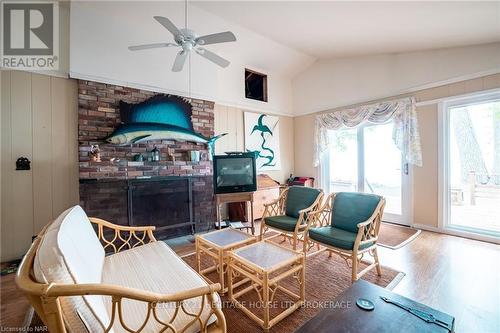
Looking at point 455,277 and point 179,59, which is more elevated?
point 179,59

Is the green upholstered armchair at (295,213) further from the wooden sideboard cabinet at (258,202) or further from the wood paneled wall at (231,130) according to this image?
the wood paneled wall at (231,130)

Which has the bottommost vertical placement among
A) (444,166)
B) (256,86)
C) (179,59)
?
(444,166)

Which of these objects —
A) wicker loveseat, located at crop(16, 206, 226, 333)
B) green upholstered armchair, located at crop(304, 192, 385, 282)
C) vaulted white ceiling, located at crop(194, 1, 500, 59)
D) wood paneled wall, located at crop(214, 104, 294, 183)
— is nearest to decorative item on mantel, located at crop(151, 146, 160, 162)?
wood paneled wall, located at crop(214, 104, 294, 183)

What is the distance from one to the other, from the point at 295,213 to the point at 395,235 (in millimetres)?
1836

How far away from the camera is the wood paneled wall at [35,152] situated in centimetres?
267

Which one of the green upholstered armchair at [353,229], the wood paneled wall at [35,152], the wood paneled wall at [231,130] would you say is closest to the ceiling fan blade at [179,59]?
the wood paneled wall at [35,152]

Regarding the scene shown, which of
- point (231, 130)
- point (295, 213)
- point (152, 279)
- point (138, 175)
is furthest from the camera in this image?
point (231, 130)

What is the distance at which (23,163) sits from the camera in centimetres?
273

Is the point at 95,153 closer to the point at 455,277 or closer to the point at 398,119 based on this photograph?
the point at 455,277

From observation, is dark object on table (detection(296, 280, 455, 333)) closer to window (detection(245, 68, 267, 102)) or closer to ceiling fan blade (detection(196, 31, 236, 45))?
ceiling fan blade (detection(196, 31, 236, 45))

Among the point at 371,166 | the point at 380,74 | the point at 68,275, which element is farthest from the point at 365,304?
the point at 380,74

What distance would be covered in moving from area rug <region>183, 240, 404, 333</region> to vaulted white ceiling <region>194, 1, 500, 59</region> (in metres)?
2.96

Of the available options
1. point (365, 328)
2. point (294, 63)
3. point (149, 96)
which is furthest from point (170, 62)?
point (365, 328)

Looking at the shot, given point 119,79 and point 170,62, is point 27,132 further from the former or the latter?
point 170,62
